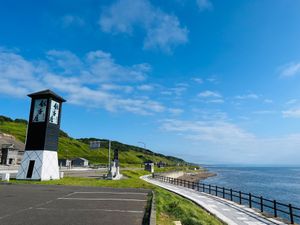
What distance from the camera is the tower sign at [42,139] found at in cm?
2714

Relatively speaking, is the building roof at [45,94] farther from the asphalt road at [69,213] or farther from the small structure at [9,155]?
the small structure at [9,155]

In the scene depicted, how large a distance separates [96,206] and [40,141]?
17.9m

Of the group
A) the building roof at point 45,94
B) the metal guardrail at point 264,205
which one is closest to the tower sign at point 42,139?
the building roof at point 45,94

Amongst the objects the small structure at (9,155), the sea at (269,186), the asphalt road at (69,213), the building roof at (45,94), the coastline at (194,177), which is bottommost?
the sea at (269,186)

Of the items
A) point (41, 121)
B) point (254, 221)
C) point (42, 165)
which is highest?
point (41, 121)

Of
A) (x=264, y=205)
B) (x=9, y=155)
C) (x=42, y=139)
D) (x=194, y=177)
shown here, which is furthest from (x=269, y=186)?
(x=9, y=155)

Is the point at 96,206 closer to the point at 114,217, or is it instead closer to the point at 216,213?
the point at 114,217

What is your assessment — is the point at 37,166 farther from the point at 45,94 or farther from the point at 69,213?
the point at 69,213

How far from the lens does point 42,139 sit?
27781 millimetres

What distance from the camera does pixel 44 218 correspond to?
9.48m

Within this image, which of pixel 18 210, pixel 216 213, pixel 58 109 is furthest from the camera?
pixel 58 109

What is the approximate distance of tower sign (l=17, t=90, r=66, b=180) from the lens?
27.1 meters

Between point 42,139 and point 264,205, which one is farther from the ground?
point 42,139

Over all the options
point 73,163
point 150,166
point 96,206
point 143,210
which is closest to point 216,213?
point 143,210
